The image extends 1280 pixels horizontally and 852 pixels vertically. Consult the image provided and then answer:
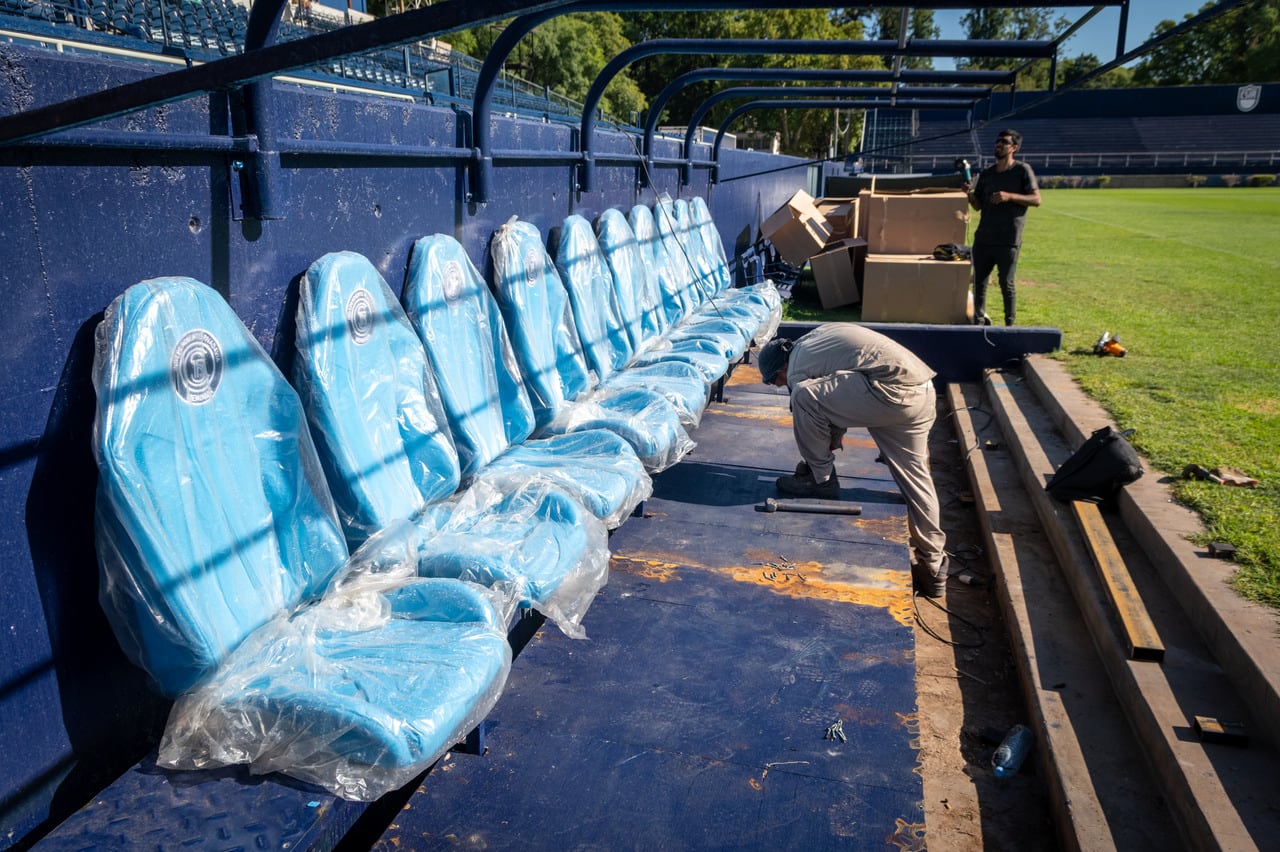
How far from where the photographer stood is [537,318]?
4219 mm

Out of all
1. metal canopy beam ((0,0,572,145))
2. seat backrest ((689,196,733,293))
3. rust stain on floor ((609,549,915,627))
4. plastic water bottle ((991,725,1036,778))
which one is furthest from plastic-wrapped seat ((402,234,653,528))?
seat backrest ((689,196,733,293))

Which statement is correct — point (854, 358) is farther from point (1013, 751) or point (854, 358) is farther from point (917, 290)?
point (917, 290)

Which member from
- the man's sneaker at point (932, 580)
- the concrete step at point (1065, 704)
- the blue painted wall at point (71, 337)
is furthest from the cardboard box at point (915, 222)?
the blue painted wall at point (71, 337)

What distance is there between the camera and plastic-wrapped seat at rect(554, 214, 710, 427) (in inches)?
184

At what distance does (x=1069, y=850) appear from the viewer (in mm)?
2574

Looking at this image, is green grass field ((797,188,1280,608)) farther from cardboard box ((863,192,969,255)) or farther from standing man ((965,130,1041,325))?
cardboard box ((863,192,969,255))

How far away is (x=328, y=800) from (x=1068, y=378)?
5855 millimetres

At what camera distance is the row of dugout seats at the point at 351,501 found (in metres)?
1.98

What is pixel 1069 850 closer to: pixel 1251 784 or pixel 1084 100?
pixel 1251 784

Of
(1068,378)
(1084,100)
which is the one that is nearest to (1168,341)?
(1068,378)

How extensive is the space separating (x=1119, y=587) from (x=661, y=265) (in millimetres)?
3992

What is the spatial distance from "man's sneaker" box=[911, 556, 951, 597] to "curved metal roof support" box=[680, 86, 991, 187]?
13.5 ft

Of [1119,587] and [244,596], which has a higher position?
[244,596]

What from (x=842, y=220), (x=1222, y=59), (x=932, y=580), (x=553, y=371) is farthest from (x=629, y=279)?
(x=1222, y=59)
